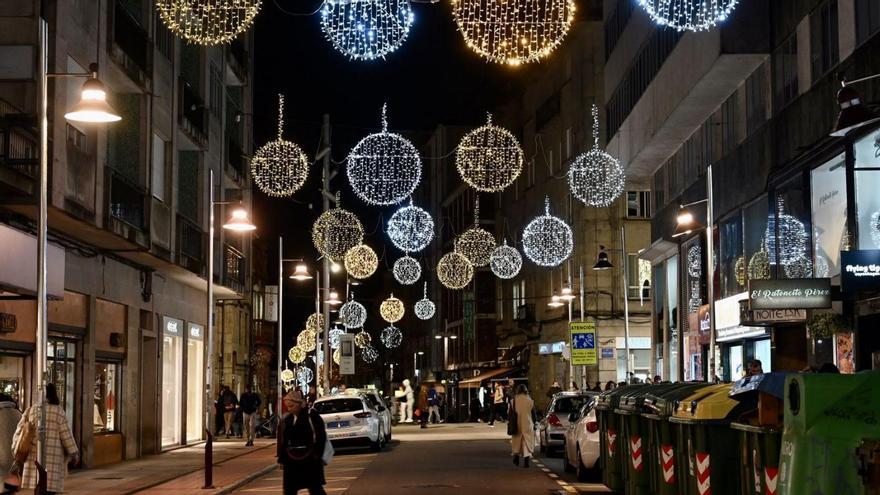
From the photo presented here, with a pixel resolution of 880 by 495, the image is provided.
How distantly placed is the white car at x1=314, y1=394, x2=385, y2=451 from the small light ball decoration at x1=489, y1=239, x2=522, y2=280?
2903 centimetres

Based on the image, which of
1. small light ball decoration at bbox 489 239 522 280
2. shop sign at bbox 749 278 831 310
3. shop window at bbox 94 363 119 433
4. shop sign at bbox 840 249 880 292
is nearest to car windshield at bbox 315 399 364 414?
shop window at bbox 94 363 119 433

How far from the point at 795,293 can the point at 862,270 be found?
2.41 meters

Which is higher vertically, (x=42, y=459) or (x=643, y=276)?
(x=643, y=276)

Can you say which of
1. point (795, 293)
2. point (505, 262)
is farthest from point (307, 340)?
point (795, 293)

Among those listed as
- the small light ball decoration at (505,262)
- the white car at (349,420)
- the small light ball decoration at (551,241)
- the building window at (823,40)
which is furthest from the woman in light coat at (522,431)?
the small light ball decoration at (505,262)

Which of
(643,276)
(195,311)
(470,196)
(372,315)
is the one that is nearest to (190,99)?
(195,311)

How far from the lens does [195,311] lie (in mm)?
45094

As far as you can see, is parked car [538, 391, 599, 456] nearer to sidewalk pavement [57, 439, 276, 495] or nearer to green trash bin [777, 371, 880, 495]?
sidewalk pavement [57, 439, 276, 495]

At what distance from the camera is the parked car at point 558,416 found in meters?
33.0

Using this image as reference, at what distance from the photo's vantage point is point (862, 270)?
2611cm

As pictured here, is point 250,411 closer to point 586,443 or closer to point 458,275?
point 586,443

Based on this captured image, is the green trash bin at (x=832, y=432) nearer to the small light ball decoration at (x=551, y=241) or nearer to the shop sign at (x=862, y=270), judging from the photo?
the shop sign at (x=862, y=270)

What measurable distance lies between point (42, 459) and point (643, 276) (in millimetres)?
49242

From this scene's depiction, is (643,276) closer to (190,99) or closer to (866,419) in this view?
(190,99)
